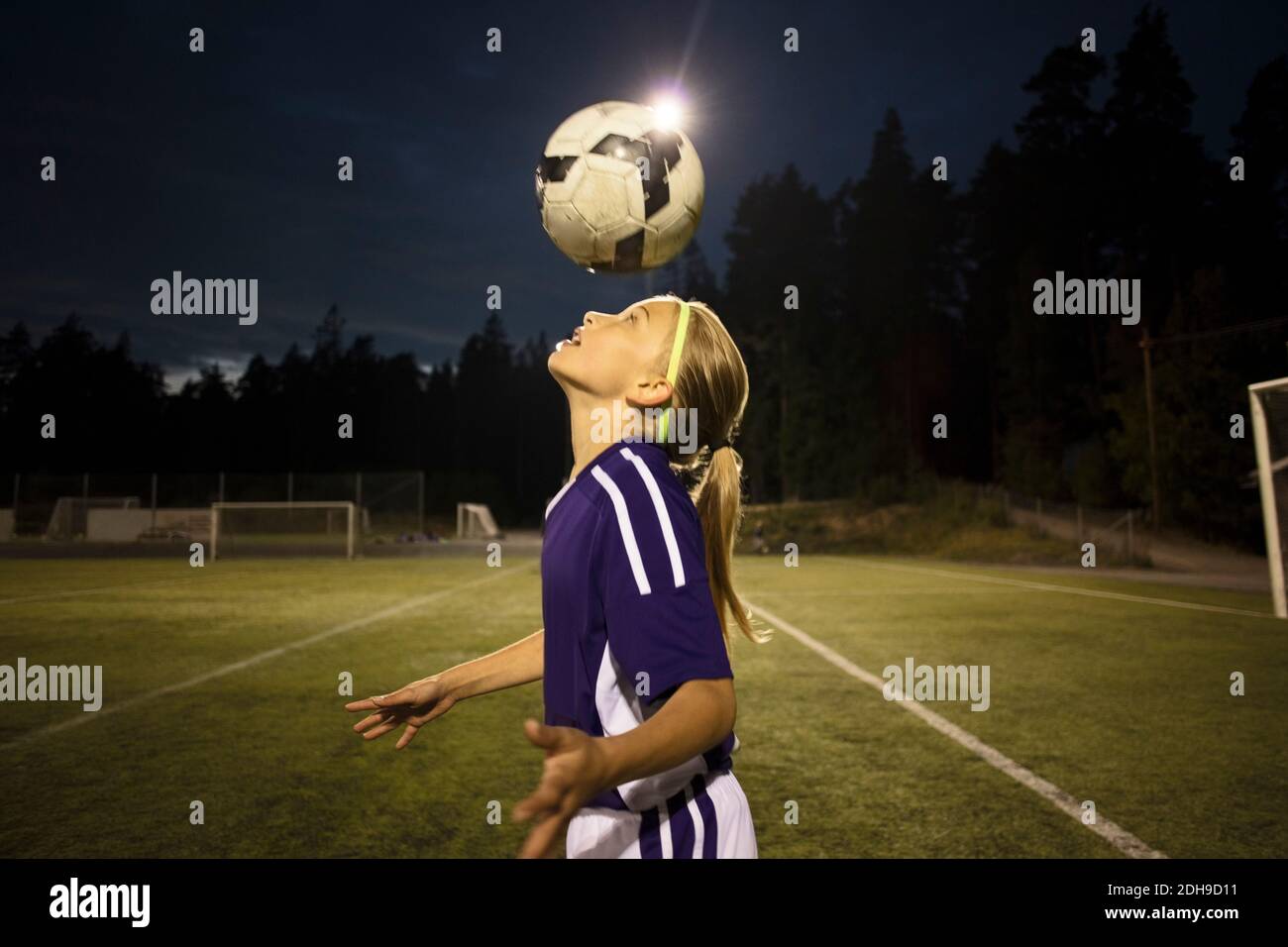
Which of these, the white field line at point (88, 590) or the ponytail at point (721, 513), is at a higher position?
the ponytail at point (721, 513)

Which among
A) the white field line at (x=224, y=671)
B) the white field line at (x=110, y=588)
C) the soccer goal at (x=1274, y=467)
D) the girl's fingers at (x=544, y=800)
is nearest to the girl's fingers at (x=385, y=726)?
the girl's fingers at (x=544, y=800)

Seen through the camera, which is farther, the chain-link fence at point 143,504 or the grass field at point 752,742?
the chain-link fence at point 143,504

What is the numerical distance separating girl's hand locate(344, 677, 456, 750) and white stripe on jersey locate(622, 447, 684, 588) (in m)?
0.85

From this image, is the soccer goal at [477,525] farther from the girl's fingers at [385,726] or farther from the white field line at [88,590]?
the girl's fingers at [385,726]

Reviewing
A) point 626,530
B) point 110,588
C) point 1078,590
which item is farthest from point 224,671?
point 1078,590

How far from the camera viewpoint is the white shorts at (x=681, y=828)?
1617mm

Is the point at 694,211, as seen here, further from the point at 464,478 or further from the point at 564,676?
the point at 464,478

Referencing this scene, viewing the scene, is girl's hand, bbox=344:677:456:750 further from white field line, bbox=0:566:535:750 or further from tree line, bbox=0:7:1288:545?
tree line, bbox=0:7:1288:545

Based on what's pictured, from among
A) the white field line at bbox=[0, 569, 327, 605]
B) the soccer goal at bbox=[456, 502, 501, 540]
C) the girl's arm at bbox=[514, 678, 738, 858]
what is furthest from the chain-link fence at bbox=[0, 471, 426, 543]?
the girl's arm at bbox=[514, 678, 738, 858]

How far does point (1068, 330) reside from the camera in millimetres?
43938

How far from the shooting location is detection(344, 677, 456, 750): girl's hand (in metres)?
2.04

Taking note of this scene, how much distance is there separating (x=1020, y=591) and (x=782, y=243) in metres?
52.0

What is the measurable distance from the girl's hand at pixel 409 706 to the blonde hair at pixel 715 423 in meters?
0.73

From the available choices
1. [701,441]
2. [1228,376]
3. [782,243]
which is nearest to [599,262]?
[701,441]
